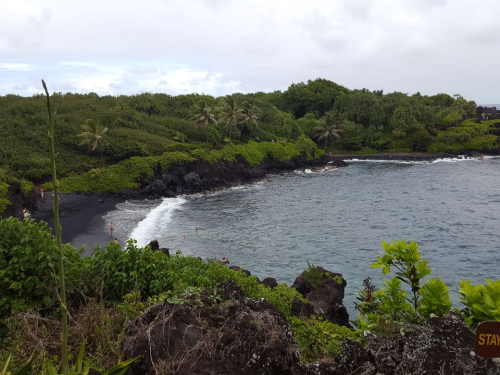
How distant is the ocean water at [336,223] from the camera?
98.5 feet

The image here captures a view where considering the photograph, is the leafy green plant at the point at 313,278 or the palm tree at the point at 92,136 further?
the palm tree at the point at 92,136

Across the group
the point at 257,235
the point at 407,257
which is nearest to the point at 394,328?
the point at 407,257

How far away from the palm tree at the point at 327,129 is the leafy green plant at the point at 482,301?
8276 centimetres

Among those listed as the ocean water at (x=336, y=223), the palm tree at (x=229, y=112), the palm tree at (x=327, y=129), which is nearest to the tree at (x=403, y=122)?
the palm tree at (x=327, y=129)

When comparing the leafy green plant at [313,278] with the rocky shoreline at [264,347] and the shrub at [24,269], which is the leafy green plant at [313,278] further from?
the rocky shoreline at [264,347]

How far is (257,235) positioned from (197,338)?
102 feet

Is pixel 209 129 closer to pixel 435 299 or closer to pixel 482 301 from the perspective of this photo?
pixel 435 299

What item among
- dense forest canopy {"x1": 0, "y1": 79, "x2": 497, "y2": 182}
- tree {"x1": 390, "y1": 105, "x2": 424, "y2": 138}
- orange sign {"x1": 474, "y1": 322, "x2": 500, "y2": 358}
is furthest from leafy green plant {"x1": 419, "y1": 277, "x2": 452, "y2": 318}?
tree {"x1": 390, "y1": 105, "x2": 424, "y2": 138}

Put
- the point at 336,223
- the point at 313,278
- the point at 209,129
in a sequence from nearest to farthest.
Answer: the point at 313,278 → the point at 336,223 → the point at 209,129

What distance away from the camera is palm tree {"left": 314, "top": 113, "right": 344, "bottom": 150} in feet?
286

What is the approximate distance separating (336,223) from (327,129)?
49.6m

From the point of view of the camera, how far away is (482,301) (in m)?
5.68

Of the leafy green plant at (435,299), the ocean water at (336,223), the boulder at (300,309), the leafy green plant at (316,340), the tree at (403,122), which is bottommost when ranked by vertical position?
the ocean water at (336,223)

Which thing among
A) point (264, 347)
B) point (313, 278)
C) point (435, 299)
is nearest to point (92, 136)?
point (313, 278)
